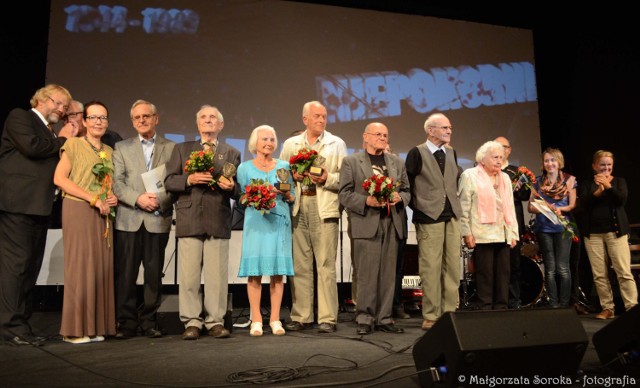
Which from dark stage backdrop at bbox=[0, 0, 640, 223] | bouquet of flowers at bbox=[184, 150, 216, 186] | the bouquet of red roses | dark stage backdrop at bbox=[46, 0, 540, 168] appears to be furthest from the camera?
dark stage backdrop at bbox=[46, 0, 540, 168]

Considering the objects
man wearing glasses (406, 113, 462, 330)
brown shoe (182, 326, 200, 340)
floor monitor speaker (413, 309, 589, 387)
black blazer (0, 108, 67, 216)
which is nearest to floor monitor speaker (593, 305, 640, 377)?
floor monitor speaker (413, 309, 589, 387)

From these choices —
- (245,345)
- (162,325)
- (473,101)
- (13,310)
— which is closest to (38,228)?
(13,310)

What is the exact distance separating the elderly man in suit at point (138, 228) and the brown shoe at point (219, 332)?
466 millimetres

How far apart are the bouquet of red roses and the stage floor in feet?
3.70

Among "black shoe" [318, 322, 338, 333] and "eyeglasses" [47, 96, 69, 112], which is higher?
"eyeglasses" [47, 96, 69, 112]

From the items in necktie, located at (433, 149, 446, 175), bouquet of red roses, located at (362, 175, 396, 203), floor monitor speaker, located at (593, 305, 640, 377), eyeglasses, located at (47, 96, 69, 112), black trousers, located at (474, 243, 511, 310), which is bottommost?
floor monitor speaker, located at (593, 305, 640, 377)

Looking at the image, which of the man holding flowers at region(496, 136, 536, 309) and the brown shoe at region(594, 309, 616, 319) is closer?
the brown shoe at region(594, 309, 616, 319)

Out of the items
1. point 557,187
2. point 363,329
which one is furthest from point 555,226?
point 363,329

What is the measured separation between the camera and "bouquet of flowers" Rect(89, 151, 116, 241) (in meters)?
4.15

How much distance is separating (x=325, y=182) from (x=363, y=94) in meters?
3.32

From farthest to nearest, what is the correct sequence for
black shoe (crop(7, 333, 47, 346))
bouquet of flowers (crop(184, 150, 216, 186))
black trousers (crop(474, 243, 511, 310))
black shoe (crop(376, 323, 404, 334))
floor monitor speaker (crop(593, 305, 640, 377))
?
black trousers (crop(474, 243, 511, 310))
black shoe (crop(376, 323, 404, 334))
bouquet of flowers (crop(184, 150, 216, 186))
black shoe (crop(7, 333, 47, 346))
floor monitor speaker (crop(593, 305, 640, 377))

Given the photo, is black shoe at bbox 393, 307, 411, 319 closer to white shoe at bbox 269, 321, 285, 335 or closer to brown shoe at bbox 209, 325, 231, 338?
white shoe at bbox 269, 321, 285, 335

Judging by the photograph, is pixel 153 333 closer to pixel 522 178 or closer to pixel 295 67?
pixel 522 178

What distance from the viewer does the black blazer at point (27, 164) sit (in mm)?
4090
